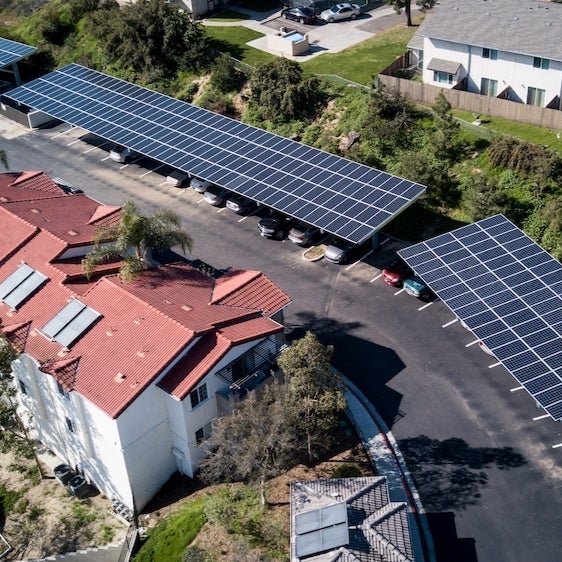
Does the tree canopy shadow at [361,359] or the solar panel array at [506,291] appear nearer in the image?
the solar panel array at [506,291]

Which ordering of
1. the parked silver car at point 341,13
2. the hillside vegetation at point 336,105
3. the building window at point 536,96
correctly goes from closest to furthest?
the hillside vegetation at point 336,105
the building window at point 536,96
the parked silver car at point 341,13

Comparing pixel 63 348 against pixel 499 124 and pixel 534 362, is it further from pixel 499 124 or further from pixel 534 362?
pixel 499 124

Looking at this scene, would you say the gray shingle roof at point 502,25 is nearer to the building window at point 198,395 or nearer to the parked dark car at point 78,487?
the building window at point 198,395

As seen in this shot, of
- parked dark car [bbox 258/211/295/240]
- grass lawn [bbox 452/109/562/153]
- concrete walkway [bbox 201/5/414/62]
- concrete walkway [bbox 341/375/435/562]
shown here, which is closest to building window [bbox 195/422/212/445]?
concrete walkway [bbox 341/375/435/562]

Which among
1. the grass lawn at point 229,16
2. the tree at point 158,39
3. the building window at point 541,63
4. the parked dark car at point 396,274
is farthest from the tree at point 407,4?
the parked dark car at point 396,274

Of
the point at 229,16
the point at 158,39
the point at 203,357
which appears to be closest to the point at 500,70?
the point at 158,39

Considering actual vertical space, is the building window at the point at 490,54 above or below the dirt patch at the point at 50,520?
above

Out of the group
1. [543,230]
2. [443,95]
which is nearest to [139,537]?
[543,230]
